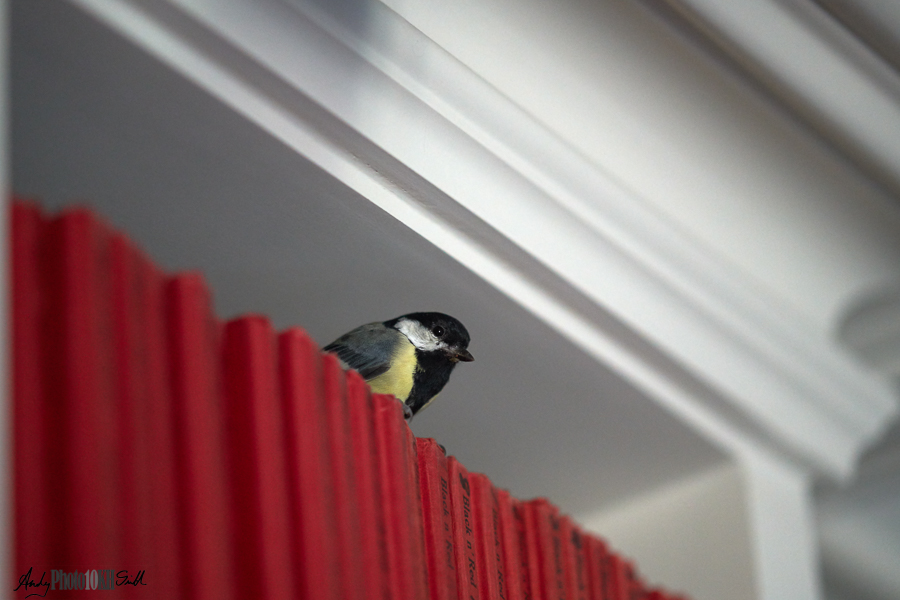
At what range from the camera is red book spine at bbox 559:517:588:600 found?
116 cm

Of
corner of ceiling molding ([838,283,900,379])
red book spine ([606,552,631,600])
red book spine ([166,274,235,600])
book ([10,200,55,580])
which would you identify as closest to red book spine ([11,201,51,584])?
book ([10,200,55,580])

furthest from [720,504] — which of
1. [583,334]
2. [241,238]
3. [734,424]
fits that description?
[241,238]

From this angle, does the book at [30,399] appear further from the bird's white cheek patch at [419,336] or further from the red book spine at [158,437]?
the bird's white cheek patch at [419,336]

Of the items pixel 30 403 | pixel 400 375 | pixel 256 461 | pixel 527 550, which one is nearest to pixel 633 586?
pixel 527 550

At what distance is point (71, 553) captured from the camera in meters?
0.58

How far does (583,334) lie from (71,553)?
880 mm

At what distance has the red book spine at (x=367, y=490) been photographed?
0.82 metres

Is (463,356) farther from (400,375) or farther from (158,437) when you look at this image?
(158,437)

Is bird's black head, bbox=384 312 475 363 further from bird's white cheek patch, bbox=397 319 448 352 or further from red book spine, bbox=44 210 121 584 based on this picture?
red book spine, bbox=44 210 121 584

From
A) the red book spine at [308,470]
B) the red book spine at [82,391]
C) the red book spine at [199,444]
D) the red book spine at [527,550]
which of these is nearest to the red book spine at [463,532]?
the red book spine at [527,550]

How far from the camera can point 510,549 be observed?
41.6 inches

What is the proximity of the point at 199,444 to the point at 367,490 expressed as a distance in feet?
0.66

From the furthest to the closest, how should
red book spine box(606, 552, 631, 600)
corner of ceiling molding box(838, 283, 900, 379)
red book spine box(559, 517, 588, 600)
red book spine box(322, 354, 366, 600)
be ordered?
corner of ceiling molding box(838, 283, 900, 379) < red book spine box(606, 552, 631, 600) < red book spine box(559, 517, 588, 600) < red book spine box(322, 354, 366, 600)

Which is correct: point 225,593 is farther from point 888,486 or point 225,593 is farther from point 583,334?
point 888,486
